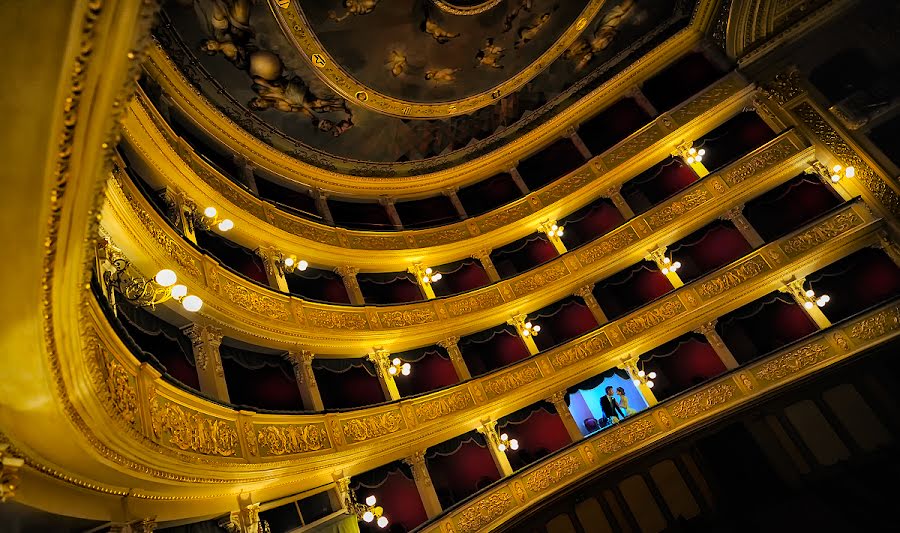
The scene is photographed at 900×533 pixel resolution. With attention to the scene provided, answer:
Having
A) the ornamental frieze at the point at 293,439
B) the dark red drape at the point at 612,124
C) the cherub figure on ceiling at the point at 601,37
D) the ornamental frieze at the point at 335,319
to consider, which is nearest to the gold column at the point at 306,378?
the ornamental frieze at the point at 335,319

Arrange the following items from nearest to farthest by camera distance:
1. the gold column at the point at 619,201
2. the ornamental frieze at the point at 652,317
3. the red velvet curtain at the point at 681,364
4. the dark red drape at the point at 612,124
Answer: the red velvet curtain at the point at 681,364, the ornamental frieze at the point at 652,317, the gold column at the point at 619,201, the dark red drape at the point at 612,124

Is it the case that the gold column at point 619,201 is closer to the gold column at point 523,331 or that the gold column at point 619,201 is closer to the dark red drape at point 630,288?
the dark red drape at point 630,288

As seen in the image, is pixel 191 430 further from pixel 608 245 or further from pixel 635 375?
pixel 608 245

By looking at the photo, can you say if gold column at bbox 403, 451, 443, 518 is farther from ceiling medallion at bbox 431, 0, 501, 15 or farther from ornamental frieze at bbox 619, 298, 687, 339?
ceiling medallion at bbox 431, 0, 501, 15

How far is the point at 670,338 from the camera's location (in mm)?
12148

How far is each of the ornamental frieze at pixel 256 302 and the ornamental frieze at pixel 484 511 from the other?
5024mm

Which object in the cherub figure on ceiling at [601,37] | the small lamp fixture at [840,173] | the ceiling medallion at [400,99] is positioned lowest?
the small lamp fixture at [840,173]

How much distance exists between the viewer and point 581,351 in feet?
40.1

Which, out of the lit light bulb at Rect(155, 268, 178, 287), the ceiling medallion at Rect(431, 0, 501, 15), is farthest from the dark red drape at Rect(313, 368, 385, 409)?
the ceiling medallion at Rect(431, 0, 501, 15)

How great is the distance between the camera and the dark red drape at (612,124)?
48.7 feet

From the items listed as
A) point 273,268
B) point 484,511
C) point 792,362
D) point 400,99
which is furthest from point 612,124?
point 484,511

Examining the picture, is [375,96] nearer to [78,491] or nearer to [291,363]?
[291,363]

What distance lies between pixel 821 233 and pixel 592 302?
17.5 ft

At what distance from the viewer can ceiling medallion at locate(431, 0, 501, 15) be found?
11.9 meters
